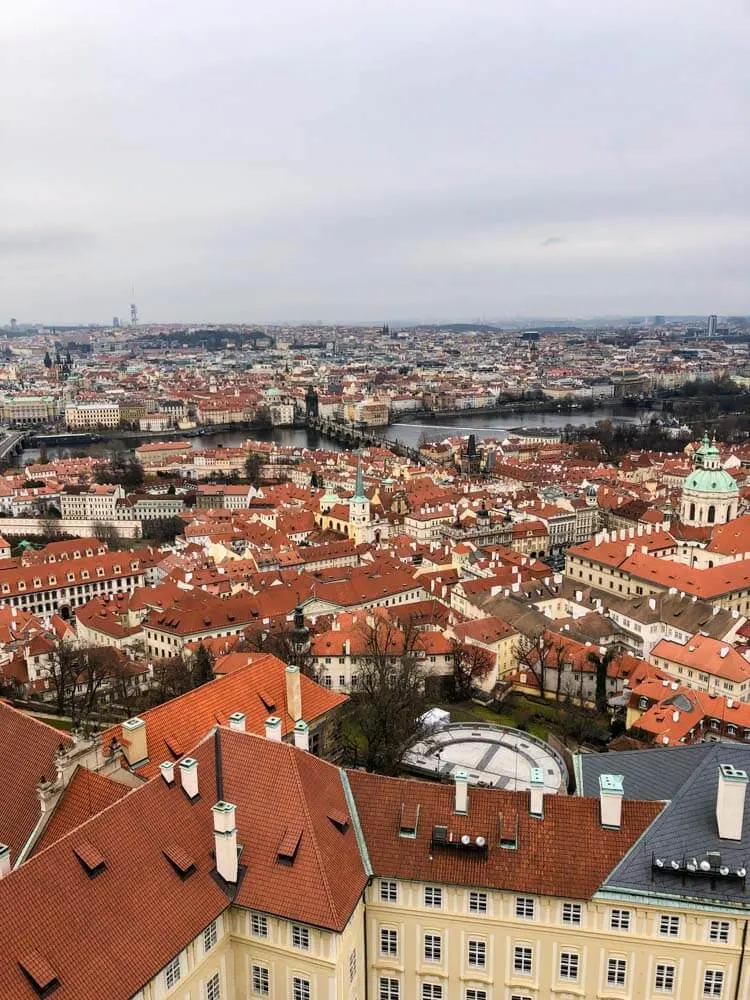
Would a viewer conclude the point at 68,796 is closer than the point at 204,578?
Yes

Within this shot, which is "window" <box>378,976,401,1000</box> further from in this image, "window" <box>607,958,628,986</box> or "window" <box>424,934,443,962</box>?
"window" <box>607,958,628,986</box>

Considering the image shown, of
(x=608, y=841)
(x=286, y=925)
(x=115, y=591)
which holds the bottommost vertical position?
(x=115, y=591)

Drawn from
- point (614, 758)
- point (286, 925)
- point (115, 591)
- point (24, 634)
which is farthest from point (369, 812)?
point (115, 591)

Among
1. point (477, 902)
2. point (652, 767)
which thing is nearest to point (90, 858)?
point (477, 902)

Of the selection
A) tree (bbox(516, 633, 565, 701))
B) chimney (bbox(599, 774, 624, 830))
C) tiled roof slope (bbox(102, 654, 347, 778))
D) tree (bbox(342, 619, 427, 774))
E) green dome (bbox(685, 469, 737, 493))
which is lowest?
tree (bbox(516, 633, 565, 701))

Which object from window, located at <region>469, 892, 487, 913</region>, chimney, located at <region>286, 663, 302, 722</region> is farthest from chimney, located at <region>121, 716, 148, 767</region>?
window, located at <region>469, 892, 487, 913</region>

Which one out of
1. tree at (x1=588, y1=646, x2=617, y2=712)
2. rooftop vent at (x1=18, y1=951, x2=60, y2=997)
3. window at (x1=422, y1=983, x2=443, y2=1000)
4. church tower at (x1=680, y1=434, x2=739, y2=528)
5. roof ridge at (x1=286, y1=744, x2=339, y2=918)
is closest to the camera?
rooftop vent at (x1=18, y1=951, x2=60, y2=997)

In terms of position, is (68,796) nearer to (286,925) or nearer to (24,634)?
(286,925)
